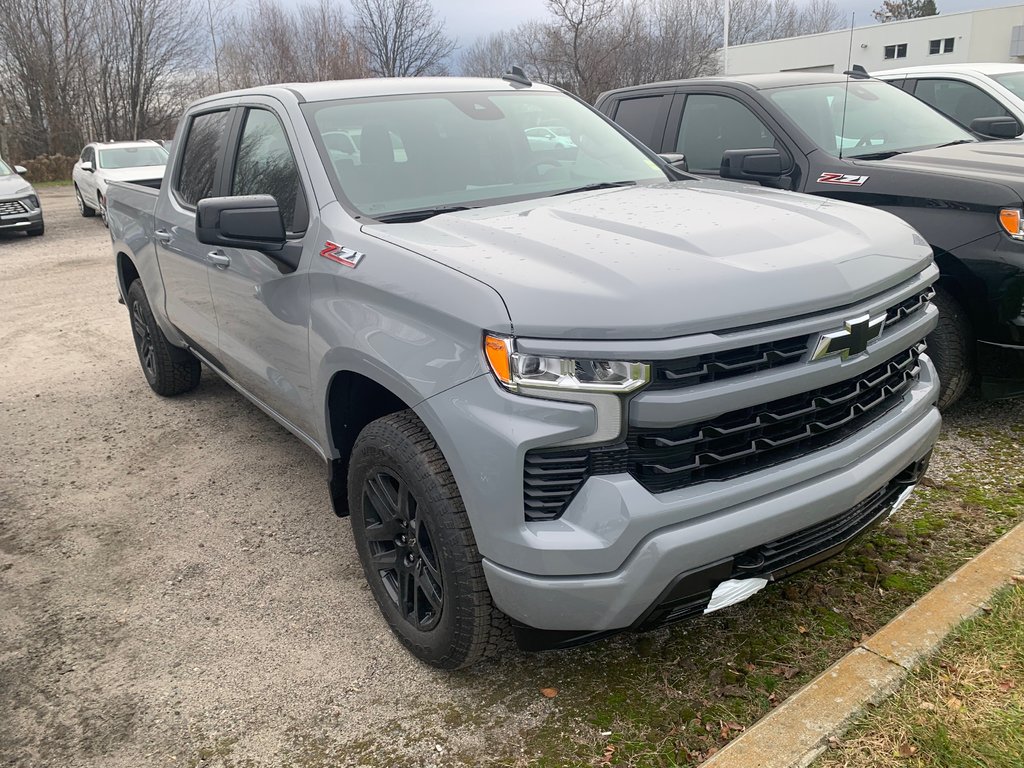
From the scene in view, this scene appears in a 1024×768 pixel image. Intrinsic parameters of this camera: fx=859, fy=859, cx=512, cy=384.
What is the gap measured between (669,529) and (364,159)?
1944mm

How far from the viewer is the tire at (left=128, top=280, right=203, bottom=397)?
221 inches

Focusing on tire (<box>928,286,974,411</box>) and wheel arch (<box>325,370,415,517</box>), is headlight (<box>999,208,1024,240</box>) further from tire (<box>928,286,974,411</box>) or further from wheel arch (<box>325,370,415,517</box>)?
wheel arch (<box>325,370,415,517</box>)

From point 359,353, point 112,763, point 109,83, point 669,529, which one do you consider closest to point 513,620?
point 669,529

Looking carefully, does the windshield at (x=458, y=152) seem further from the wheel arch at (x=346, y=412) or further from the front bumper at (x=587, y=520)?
the front bumper at (x=587, y=520)

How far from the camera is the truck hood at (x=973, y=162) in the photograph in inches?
167

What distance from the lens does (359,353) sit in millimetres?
2738

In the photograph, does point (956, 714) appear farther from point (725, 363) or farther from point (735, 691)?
point (725, 363)

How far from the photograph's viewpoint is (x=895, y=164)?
15.5ft

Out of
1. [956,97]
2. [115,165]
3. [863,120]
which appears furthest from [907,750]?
[115,165]

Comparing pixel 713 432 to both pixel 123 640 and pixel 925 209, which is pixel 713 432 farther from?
pixel 925 209

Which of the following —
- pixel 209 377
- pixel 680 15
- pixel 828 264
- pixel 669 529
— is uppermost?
pixel 680 15

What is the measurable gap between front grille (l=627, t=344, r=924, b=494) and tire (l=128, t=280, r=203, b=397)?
421 centimetres

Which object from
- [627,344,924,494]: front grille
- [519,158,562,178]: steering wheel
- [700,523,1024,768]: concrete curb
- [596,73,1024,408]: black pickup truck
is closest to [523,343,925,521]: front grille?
[627,344,924,494]: front grille

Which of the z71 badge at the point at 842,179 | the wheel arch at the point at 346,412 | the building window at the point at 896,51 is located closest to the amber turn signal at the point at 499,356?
the wheel arch at the point at 346,412
